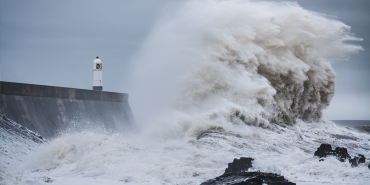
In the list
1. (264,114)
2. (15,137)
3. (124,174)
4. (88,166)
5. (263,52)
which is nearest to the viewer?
(124,174)

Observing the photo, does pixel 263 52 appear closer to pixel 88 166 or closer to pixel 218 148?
pixel 218 148

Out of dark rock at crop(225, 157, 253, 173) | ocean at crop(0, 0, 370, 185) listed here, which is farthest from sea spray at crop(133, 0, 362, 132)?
dark rock at crop(225, 157, 253, 173)

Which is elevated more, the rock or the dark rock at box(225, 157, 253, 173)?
the dark rock at box(225, 157, 253, 173)

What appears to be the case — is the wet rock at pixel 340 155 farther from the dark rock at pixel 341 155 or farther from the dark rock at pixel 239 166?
the dark rock at pixel 239 166

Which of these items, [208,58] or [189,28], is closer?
[208,58]

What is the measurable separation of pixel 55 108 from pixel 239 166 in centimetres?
579

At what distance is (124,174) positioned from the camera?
11.0m

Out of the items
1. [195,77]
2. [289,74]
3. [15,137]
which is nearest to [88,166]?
[15,137]

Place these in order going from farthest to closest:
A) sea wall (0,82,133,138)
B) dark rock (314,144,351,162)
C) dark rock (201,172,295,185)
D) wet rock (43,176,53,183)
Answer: sea wall (0,82,133,138), dark rock (314,144,351,162), wet rock (43,176,53,183), dark rock (201,172,295,185)

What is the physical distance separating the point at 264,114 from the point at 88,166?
292 inches

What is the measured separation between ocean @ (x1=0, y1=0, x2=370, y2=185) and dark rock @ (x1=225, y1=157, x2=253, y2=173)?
224 mm

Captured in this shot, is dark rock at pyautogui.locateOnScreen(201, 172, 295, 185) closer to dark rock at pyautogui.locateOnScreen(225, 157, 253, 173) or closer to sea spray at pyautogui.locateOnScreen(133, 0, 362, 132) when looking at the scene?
dark rock at pyautogui.locateOnScreen(225, 157, 253, 173)

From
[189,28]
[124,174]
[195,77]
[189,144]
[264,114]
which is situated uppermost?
[189,28]

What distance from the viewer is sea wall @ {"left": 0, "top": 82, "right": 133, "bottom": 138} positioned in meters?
13.5
